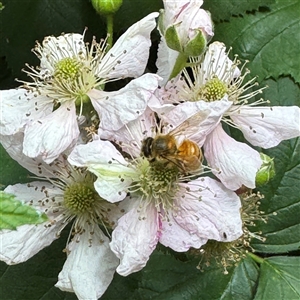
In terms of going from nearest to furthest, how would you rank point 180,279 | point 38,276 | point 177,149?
point 177,149 < point 38,276 < point 180,279

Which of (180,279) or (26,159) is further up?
(26,159)

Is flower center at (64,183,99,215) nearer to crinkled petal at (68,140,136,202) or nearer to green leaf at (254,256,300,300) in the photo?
crinkled petal at (68,140,136,202)

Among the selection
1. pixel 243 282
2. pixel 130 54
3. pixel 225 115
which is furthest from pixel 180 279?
pixel 130 54

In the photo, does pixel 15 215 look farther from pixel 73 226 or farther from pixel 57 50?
pixel 57 50

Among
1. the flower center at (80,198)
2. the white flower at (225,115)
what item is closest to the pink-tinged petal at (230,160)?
the white flower at (225,115)

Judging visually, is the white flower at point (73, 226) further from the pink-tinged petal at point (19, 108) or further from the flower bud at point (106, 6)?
the flower bud at point (106, 6)

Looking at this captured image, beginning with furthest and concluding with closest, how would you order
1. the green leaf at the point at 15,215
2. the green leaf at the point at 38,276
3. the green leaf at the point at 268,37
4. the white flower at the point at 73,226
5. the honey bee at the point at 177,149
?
1. the green leaf at the point at 268,37
2. the green leaf at the point at 38,276
3. the white flower at the point at 73,226
4. the honey bee at the point at 177,149
5. the green leaf at the point at 15,215
